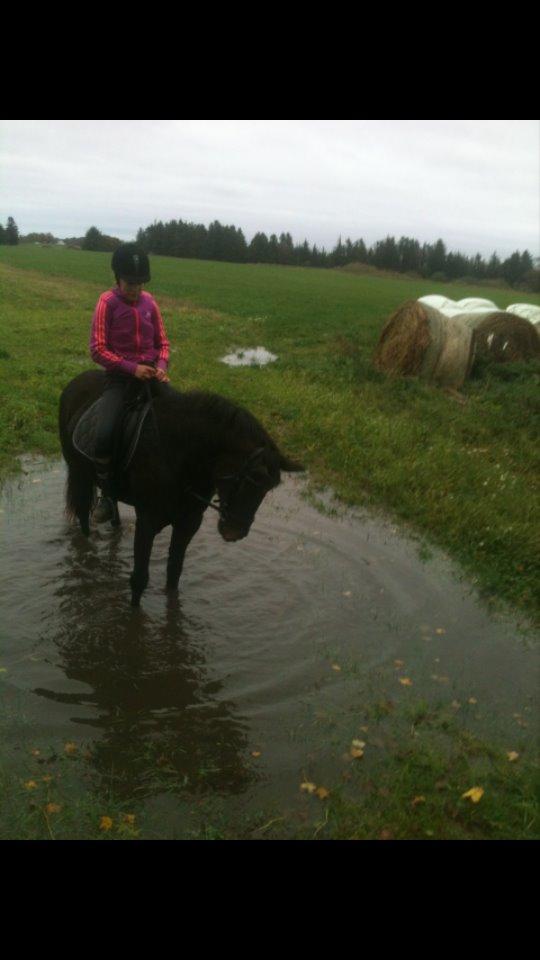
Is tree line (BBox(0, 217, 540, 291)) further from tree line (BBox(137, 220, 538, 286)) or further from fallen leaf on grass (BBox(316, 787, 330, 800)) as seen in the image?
fallen leaf on grass (BBox(316, 787, 330, 800))

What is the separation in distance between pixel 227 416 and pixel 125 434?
1053mm

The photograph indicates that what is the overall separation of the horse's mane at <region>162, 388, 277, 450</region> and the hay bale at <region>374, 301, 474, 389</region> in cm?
1105

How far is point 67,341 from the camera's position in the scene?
758 inches

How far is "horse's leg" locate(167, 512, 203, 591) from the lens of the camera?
6168 mm

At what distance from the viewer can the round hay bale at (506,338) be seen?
17.2 metres

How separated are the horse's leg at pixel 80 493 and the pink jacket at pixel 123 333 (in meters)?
1.53

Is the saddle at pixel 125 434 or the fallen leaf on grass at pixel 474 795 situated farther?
the saddle at pixel 125 434

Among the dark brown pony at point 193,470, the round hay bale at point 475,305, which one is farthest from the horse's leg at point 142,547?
the round hay bale at point 475,305

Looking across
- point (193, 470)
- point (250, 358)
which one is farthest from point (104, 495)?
point (250, 358)

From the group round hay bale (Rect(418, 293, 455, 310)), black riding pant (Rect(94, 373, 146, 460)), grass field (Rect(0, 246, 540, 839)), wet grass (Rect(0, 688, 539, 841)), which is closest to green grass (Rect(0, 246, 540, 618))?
grass field (Rect(0, 246, 540, 839))

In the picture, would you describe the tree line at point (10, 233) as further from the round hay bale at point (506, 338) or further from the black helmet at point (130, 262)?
the black helmet at point (130, 262)

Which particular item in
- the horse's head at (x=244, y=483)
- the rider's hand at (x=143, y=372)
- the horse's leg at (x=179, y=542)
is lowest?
the horse's leg at (x=179, y=542)

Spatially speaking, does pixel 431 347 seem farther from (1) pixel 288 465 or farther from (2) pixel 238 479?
(2) pixel 238 479
